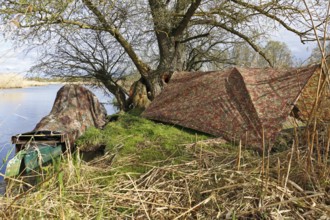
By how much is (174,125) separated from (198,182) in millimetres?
3799

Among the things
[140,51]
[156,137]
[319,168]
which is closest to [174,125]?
[156,137]

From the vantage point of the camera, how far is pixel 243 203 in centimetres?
222

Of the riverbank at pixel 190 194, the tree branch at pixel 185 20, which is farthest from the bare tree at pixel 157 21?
the riverbank at pixel 190 194

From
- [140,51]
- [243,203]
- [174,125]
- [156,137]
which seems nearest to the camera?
[243,203]

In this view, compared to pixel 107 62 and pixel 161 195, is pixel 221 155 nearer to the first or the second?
pixel 161 195

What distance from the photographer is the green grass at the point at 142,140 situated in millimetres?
4191

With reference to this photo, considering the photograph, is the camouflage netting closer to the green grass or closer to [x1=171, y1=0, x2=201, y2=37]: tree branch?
the green grass

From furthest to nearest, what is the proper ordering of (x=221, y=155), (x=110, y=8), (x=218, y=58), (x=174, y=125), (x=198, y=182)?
(x=218, y=58) < (x=110, y=8) < (x=174, y=125) < (x=221, y=155) < (x=198, y=182)

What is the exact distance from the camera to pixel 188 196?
2.47 meters

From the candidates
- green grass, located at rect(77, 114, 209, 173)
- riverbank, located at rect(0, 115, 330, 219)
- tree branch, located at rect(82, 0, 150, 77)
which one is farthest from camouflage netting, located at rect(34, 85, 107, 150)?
riverbank, located at rect(0, 115, 330, 219)

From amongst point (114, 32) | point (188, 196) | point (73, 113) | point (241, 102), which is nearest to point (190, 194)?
point (188, 196)

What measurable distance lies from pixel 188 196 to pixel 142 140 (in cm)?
295

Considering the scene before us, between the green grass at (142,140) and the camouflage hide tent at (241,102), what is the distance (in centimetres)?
35

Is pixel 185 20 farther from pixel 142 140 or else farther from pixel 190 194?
pixel 190 194
